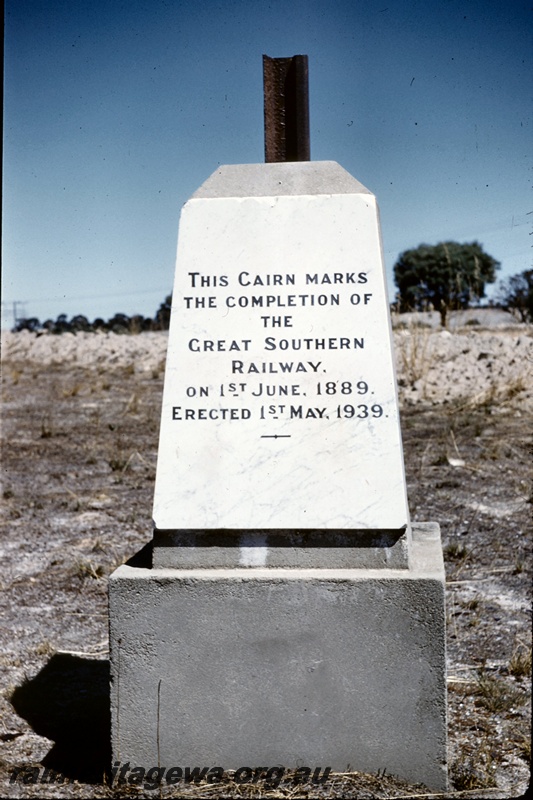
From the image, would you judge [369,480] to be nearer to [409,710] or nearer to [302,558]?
[302,558]

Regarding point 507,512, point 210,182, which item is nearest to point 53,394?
point 507,512

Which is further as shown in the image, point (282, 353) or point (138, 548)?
point (138, 548)

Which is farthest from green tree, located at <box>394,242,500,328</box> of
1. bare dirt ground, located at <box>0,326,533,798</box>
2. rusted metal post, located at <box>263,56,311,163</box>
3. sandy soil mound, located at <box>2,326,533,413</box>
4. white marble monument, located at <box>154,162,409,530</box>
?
white marble monument, located at <box>154,162,409,530</box>

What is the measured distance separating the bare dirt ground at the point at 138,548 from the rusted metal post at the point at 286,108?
2272 millimetres

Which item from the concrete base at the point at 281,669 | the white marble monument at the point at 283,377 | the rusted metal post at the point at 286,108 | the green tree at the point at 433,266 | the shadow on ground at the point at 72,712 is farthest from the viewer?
the green tree at the point at 433,266

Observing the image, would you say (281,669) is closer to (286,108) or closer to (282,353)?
(282,353)

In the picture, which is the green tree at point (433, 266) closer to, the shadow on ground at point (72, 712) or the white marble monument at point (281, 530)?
the shadow on ground at point (72, 712)

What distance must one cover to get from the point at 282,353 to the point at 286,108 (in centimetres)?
104

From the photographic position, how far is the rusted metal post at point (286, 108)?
3.18 meters

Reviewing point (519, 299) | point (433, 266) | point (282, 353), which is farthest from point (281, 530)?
point (433, 266)

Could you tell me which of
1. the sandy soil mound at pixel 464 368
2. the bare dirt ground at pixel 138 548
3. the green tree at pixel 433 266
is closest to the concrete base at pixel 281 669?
the bare dirt ground at pixel 138 548

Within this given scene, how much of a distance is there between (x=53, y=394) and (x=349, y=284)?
13.6 meters

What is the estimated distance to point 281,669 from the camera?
277 centimetres

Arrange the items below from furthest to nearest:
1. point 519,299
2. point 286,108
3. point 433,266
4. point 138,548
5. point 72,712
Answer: point 433,266 < point 519,299 < point 138,548 < point 72,712 < point 286,108
